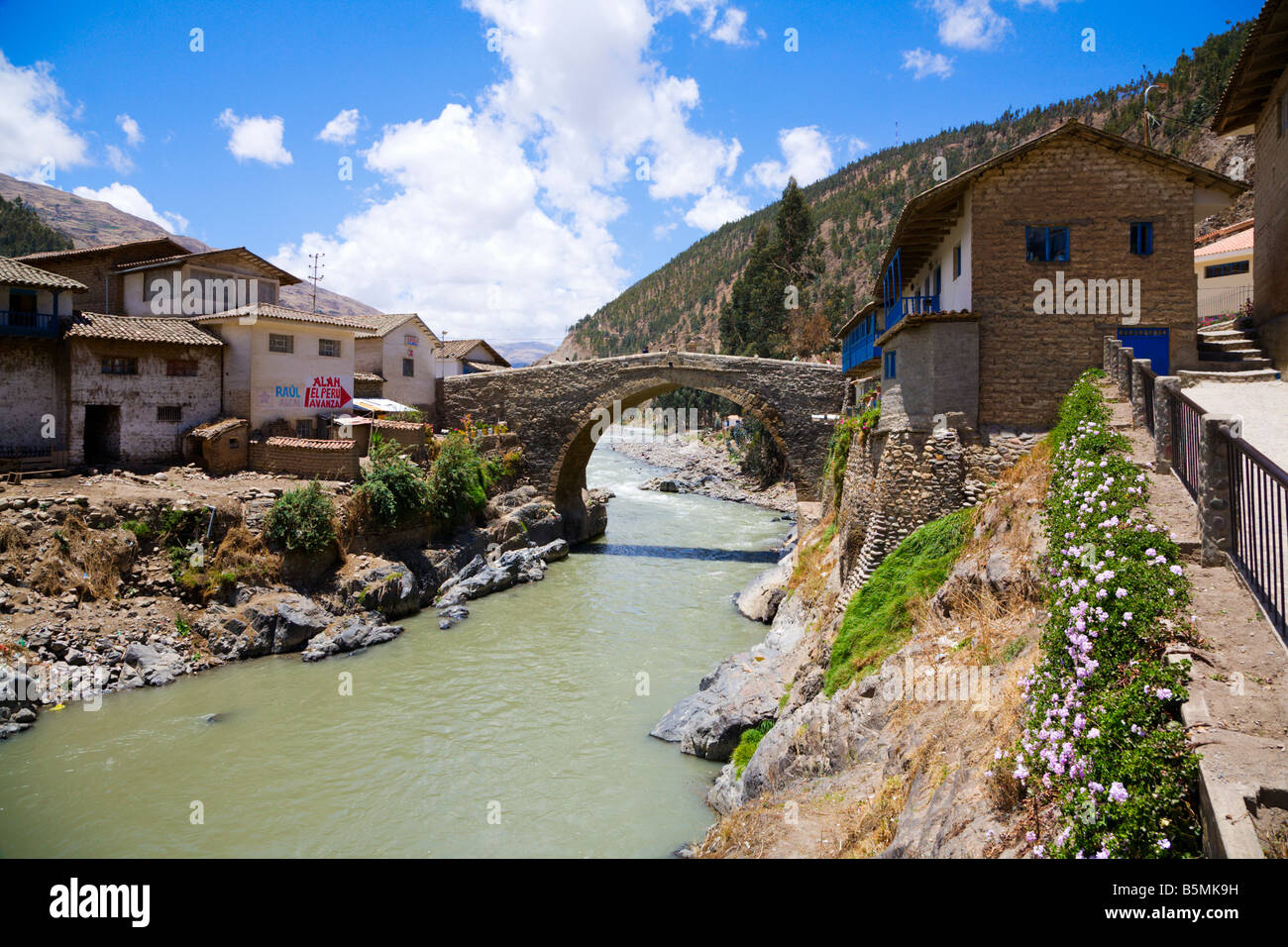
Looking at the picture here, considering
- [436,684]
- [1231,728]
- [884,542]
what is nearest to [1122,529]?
[1231,728]

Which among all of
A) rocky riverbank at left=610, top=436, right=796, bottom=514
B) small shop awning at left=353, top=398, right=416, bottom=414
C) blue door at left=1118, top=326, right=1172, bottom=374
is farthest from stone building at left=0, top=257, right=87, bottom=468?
rocky riverbank at left=610, top=436, right=796, bottom=514

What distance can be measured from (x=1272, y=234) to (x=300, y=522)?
827 inches

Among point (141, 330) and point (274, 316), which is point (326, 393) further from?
point (141, 330)

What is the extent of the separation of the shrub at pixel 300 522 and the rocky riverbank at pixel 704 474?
22.7 meters

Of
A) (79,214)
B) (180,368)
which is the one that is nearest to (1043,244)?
(180,368)

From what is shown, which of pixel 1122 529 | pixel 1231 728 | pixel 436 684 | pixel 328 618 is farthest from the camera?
pixel 328 618

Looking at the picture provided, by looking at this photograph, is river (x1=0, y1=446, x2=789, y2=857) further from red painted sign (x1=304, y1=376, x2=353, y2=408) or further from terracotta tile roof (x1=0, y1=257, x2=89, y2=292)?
terracotta tile roof (x1=0, y1=257, x2=89, y2=292)

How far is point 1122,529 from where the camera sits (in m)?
6.47

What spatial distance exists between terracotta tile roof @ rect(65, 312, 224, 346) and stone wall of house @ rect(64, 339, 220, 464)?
282 millimetres

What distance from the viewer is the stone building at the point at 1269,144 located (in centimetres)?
1220

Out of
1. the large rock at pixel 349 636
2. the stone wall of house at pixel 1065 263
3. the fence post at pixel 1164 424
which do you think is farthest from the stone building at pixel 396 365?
the fence post at pixel 1164 424

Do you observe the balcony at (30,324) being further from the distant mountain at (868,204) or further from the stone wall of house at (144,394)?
the distant mountain at (868,204)

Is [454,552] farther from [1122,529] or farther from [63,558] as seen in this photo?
[1122,529]
